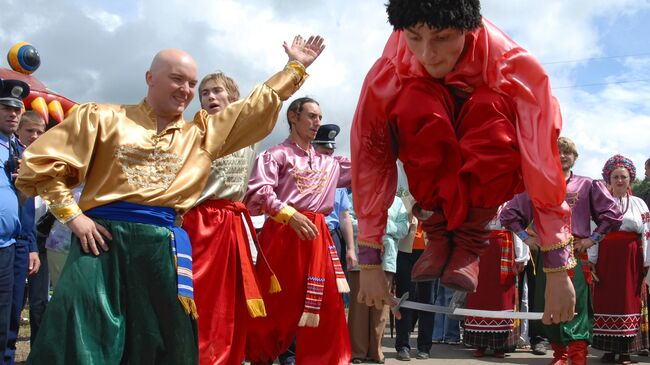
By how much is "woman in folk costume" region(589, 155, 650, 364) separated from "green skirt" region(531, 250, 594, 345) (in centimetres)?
73

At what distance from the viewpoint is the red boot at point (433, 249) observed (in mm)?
3234

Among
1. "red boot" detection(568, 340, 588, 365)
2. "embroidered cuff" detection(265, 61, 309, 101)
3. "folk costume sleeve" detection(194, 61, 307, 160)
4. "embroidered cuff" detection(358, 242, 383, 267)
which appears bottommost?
"red boot" detection(568, 340, 588, 365)

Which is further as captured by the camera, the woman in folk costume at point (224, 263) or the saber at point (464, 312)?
the woman in folk costume at point (224, 263)

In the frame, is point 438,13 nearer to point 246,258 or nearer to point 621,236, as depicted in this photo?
point 246,258

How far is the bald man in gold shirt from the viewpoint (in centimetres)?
335

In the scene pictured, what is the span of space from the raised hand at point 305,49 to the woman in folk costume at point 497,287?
3.79 meters

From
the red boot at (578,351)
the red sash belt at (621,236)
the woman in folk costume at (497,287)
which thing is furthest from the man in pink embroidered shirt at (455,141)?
the red sash belt at (621,236)

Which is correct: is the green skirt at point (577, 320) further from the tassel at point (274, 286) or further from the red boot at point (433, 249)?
the red boot at point (433, 249)

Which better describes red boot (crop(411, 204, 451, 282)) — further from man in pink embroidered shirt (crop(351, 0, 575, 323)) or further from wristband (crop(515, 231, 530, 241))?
wristband (crop(515, 231, 530, 241))

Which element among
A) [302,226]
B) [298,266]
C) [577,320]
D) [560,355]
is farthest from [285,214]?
[560,355]

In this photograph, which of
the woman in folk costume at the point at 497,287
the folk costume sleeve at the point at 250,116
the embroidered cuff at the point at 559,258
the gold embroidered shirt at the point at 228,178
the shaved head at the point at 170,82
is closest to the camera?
the embroidered cuff at the point at 559,258

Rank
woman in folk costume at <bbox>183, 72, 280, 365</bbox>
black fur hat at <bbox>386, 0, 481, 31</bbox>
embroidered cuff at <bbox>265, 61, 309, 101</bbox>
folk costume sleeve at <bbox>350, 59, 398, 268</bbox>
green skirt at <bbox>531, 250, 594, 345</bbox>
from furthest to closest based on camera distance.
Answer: green skirt at <bbox>531, 250, 594, 345</bbox> → woman in folk costume at <bbox>183, 72, 280, 365</bbox> → embroidered cuff at <bbox>265, 61, 309, 101</bbox> → folk costume sleeve at <bbox>350, 59, 398, 268</bbox> → black fur hat at <bbox>386, 0, 481, 31</bbox>

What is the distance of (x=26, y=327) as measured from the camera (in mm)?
8688

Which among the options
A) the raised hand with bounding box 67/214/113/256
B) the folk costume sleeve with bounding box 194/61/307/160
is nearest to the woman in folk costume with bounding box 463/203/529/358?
the folk costume sleeve with bounding box 194/61/307/160
